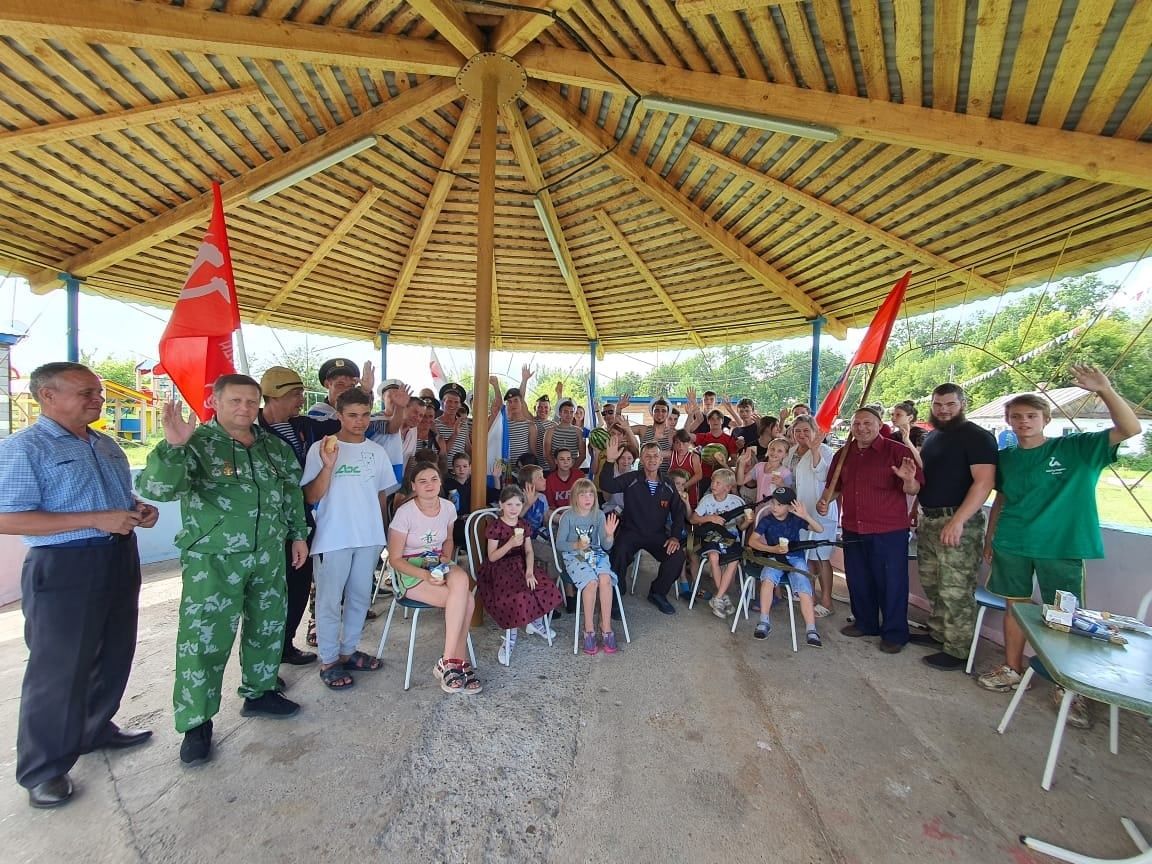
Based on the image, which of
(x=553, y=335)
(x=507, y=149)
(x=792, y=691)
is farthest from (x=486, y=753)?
(x=553, y=335)

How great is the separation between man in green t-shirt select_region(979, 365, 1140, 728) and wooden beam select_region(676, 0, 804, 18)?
8.87 ft

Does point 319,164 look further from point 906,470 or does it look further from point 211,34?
point 906,470

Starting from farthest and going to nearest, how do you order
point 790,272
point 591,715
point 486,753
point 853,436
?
point 790,272 → point 853,436 → point 591,715 → point 486,753

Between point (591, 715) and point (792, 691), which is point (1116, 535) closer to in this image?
point (792, 691)

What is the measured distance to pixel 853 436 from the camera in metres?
4.05

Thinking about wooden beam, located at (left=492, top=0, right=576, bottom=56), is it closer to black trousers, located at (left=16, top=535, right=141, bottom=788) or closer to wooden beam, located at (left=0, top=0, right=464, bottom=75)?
wooden beam, located at (left=0, top=0, right=464, bottom=75)

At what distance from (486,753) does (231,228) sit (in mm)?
6496

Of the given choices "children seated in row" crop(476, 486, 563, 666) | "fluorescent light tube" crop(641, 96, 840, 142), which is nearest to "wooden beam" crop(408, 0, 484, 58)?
"fluorescent light tube" crop(641, 96, 840, 142)

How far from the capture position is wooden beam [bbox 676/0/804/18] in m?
2.75

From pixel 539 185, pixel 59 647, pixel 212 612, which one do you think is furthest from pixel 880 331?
pixel 59 647

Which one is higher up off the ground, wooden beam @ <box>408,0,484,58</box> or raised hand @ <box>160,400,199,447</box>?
wooden beam @ <box>408,0,484,58</box>

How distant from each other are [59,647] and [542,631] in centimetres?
275

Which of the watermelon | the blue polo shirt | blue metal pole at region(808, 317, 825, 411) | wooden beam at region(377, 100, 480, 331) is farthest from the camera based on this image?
blue metal pole at region(808, 317, 825, 411)

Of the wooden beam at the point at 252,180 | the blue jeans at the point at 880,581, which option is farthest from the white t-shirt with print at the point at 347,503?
the blue jeans at the point at 880,581
